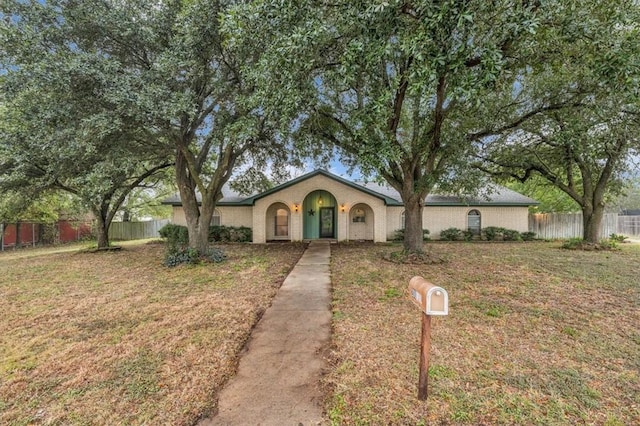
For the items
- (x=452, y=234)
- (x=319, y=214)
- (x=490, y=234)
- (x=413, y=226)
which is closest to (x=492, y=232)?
(x=490, y=234)

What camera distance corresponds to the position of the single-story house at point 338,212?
54.5ft

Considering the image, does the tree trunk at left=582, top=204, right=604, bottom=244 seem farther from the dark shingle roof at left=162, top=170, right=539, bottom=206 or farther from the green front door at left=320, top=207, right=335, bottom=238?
the green front door at left=320, top=207, right=335, bottom=238

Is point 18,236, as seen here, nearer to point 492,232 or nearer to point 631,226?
point 492,232

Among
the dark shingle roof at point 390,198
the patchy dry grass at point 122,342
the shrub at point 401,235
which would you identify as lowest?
the patchy dry grass at point 122,342

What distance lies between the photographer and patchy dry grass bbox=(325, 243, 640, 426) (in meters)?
2.77

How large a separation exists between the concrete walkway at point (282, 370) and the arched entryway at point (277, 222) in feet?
40.1

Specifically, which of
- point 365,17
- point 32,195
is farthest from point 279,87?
point 32,195

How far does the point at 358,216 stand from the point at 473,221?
7.43 meters

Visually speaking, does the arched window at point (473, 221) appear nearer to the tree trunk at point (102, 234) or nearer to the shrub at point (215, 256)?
the shrub at point (215, 256)

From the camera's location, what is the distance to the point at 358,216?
1828 cm

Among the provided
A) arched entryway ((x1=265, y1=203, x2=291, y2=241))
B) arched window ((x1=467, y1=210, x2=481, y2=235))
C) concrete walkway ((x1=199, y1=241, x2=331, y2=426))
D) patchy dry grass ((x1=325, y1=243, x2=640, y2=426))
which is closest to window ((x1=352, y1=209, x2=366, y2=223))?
arched entryway ((x1=265, y1=203, x2=291, y2=241))

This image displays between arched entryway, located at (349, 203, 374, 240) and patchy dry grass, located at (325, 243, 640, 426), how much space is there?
10483 mm

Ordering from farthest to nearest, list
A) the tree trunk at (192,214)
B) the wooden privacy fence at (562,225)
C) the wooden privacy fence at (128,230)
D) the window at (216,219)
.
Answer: the wooden privacy fence at (128,230), the wooden privacy fence at (562,225), the window at (216,219), the tree trunk at (192,214)

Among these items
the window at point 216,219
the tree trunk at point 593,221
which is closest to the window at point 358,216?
the window at point 216,219
